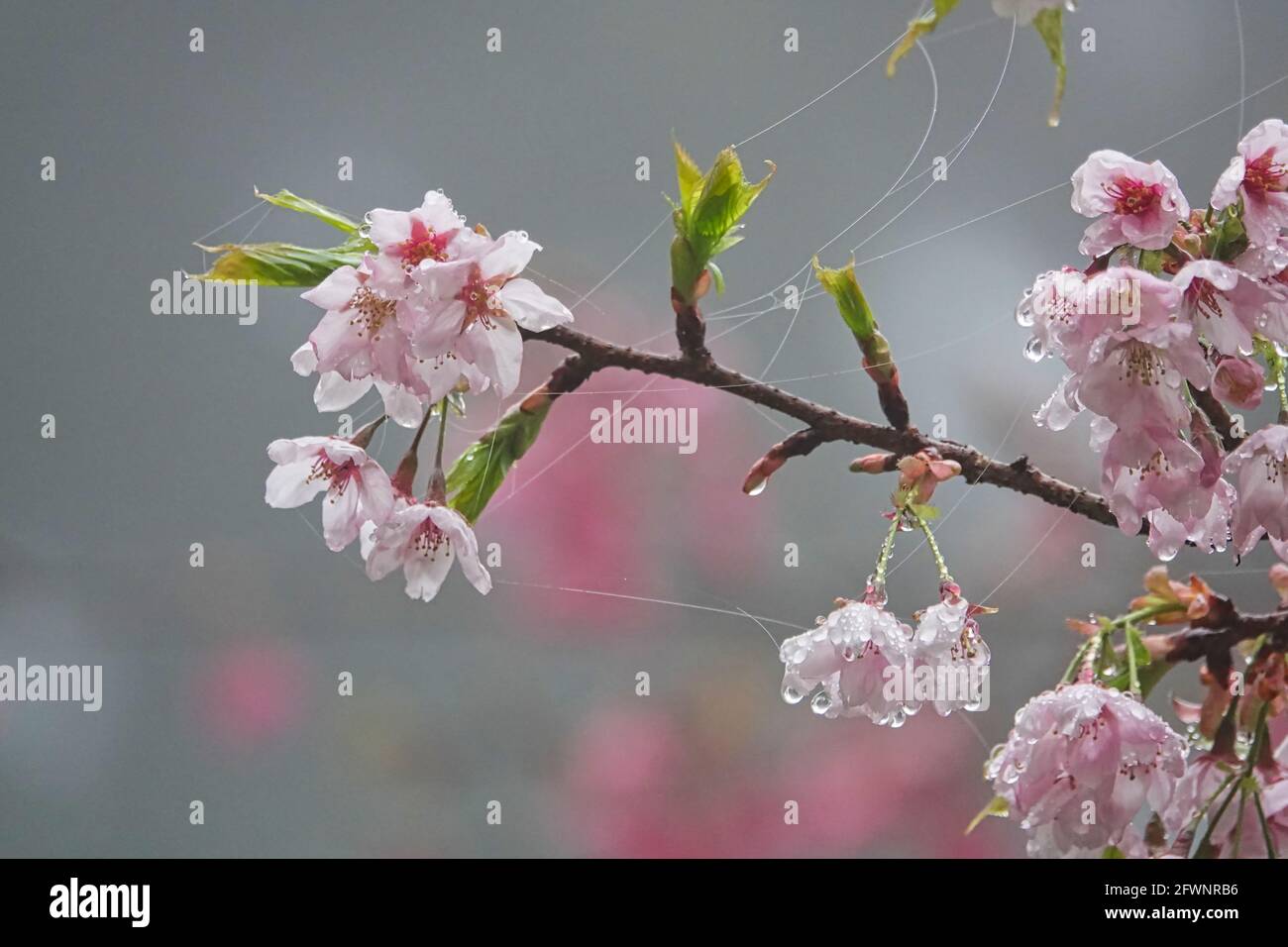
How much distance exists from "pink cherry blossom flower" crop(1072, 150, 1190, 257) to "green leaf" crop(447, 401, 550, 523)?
303mm

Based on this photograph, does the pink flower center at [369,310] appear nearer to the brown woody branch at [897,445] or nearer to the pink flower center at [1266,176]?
the brown woody branch at [897,445]

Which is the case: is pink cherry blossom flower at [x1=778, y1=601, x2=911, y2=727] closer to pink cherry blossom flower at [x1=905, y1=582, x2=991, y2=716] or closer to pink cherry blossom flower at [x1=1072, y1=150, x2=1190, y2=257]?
pink cherry blossom flower at [x1=905, y1=582, x2=991, y2=716]

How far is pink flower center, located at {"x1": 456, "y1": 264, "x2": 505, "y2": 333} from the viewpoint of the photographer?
52cm

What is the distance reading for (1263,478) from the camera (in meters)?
0.53

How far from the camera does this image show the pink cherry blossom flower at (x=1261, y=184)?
1.65 feet

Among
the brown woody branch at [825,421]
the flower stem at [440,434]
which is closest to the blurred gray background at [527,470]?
the brown woody branch at [825,421]

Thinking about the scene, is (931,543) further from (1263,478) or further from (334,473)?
(334,473)

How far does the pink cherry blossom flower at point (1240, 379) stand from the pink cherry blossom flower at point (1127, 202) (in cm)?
7

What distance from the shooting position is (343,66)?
0.78m

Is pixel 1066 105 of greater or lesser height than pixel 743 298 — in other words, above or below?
above

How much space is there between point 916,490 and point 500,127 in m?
0.39
